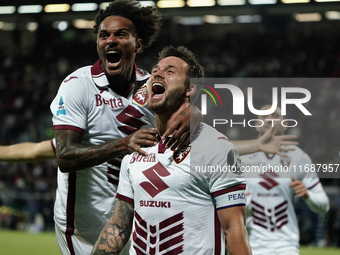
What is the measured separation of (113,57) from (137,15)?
1.48 feet

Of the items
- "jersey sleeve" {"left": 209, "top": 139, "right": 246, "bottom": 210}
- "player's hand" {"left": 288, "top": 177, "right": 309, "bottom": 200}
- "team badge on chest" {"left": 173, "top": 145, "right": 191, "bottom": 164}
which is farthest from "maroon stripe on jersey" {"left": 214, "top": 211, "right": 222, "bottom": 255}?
"player's hand" {"left": 288, "top": 177, "right": 309, "bottom": 200}

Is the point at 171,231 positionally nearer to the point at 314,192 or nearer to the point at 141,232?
the point at 141,232

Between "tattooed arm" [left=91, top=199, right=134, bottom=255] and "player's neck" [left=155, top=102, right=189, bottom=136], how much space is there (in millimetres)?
542

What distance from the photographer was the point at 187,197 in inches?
107

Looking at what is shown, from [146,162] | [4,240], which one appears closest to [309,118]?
[4,240]

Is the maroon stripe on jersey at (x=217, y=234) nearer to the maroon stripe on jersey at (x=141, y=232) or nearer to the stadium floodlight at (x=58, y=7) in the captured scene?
the maroon stripe on jersey at (x=141, y=232)

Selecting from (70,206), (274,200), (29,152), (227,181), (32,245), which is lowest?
(32,245)

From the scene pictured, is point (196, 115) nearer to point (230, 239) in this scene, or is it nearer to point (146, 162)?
point (146, 162)

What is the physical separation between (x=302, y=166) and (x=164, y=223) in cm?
335

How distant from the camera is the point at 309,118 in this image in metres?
15.8

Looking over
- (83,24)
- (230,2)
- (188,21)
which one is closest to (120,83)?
(230,2)

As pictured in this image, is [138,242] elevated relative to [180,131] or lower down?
lower down

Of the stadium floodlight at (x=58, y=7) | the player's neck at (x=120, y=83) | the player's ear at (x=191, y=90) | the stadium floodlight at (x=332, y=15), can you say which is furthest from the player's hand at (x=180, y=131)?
the stadium floodlight at (x=332, y=15)

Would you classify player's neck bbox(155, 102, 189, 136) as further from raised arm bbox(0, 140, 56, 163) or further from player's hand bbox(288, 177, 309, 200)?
player's hand bbox(288, 177, 309, 200)
